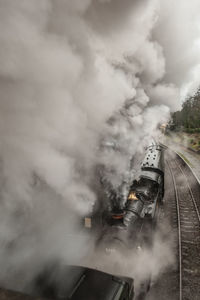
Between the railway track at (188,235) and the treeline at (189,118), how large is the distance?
2381 cm

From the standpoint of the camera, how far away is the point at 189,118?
35.1 metres

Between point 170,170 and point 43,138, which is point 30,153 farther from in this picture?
point 170,170

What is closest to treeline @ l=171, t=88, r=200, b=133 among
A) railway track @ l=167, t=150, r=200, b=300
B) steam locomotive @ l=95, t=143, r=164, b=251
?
railway track @ l=167, t=150, r=200, b=300

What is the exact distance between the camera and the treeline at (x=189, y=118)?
32.6 meters

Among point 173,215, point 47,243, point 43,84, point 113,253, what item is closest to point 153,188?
point 173,215

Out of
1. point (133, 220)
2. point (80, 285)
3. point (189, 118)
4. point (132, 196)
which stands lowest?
point (80, 285)

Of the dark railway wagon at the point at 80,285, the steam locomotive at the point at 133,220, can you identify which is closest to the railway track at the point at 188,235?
the steam locomotive at the point at 133,220

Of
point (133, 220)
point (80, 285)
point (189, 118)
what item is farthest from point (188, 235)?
point (189, 118)

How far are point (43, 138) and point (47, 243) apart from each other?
2730mm

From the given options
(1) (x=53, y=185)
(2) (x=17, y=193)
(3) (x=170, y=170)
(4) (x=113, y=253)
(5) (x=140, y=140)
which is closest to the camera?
(2) (x=17, y=193)

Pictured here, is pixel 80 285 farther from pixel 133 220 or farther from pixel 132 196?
pixel 132 196

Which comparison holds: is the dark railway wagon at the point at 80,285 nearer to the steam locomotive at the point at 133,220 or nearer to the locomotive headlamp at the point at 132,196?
the steam locomotive at the point at 133,220

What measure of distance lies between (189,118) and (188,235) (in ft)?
110

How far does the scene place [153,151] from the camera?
433 inches
